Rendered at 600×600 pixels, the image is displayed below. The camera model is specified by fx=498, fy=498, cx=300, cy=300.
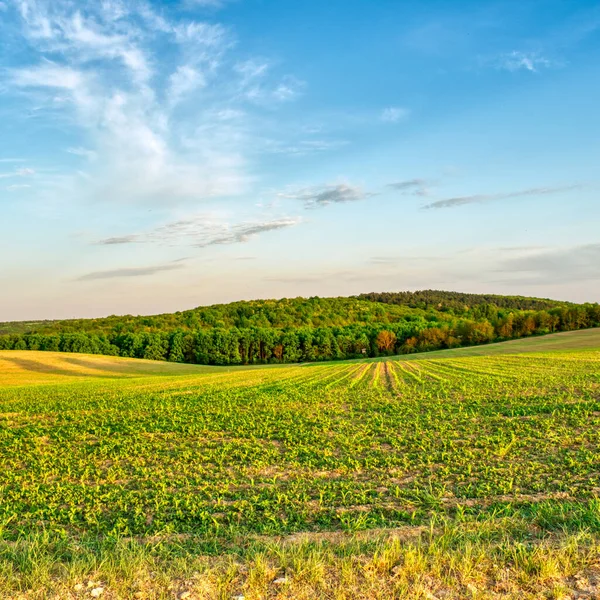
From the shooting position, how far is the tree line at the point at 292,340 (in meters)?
99.1

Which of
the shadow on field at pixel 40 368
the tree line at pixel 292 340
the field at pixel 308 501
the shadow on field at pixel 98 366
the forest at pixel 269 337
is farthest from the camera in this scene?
the forest at pixel 269 337

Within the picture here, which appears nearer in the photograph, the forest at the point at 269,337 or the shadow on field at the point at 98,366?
the shadow on field at the point at 98,366

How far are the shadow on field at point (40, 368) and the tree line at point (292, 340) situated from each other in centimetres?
3086

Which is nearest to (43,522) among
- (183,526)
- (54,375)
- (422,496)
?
(183,526)

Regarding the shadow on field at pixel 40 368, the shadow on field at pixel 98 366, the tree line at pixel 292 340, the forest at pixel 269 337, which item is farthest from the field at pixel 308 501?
the forest at pixel 269 337

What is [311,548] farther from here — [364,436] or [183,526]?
[364,436]

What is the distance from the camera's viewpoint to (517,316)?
110 m

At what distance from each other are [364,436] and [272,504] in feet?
25.8

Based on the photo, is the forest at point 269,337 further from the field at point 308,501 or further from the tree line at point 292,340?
the field at point 308,501

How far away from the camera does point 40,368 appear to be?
6394 centimetres

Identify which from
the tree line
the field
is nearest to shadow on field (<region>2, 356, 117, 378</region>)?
the tree line

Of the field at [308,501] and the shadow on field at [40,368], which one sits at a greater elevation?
the field at [308,501]

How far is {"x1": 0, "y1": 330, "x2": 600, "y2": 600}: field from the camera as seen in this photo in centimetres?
647

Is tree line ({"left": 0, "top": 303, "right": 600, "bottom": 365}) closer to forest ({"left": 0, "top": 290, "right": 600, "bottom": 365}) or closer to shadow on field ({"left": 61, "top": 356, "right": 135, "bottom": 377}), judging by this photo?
forest ({"left": 0, "top": 290, "right": 600, "bottom": 365})
